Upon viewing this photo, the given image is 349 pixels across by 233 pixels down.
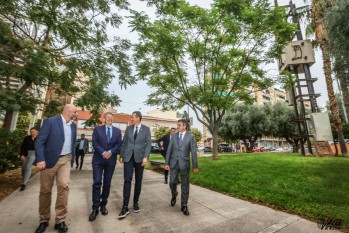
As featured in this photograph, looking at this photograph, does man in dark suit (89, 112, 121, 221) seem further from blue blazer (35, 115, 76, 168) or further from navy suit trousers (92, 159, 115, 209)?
blue blazer (35, 115, 76, 168)

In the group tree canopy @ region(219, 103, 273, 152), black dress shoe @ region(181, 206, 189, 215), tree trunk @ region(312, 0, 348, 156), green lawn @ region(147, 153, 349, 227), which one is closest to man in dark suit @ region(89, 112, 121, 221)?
black dress shoe @ region(181, 206, 189, 215)

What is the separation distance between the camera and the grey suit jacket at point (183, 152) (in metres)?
4.52

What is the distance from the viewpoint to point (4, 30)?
216 inches

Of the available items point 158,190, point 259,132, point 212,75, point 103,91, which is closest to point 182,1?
point 212,75

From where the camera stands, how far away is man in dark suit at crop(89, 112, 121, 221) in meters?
3.91

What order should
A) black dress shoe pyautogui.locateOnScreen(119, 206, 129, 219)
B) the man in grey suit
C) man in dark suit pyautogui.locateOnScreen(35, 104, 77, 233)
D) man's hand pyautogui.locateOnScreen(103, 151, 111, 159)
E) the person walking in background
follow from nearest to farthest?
man in dark suit pyautogui.locateOnScreen(35, 104, 77, 233), black dress shoe pyautogui.locateOnScreen(119, 206, 129, 219), man's hand pyautogui.locateOnScreen(103, 151, 111, 159), the man in grey suit, the person walking in background

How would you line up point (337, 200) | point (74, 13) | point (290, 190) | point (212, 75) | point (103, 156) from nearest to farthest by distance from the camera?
point (103, 156), point (337, 200), point (290, 190), point (74, 13), point (212, 75)

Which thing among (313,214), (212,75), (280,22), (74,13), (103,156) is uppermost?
(280,22)

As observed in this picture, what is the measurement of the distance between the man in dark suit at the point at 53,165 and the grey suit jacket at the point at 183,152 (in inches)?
83.6

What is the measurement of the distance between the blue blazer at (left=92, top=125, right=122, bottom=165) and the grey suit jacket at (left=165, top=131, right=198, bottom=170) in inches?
47.7

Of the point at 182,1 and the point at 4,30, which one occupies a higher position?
the point at 182,1

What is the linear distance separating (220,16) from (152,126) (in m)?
50.4

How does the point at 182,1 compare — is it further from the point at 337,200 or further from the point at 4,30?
the point at 337,200

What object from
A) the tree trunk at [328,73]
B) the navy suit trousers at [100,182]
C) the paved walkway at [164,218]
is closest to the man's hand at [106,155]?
the navy suit trousers at [100,182]
